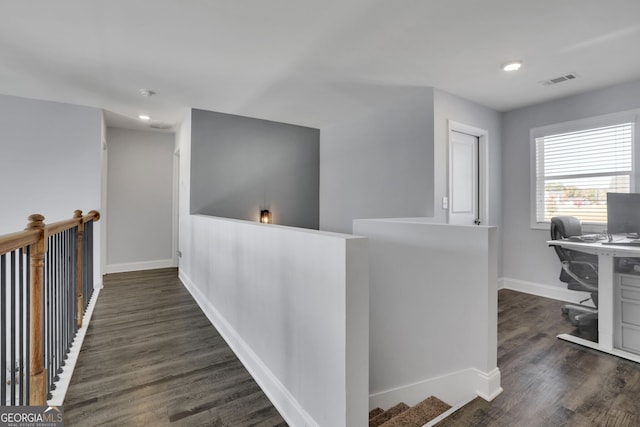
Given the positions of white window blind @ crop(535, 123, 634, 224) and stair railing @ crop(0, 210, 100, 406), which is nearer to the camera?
stair railing @ crop(0, 210, 100, 406)

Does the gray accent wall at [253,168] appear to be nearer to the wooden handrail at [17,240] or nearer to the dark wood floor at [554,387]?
the wooden handrail at [17,240]

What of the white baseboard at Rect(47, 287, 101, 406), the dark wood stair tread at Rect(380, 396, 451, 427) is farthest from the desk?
the white baseboard at Rect(47, 287, 101, 406)

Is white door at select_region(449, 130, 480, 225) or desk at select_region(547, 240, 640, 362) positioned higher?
white door at select_region(449, 130, 480, 225)

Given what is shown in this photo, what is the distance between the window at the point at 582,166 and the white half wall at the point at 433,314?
2.61m

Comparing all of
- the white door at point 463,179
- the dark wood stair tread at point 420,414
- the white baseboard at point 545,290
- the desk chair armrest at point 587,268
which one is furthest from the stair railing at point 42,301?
the white baseboard at point 545,290

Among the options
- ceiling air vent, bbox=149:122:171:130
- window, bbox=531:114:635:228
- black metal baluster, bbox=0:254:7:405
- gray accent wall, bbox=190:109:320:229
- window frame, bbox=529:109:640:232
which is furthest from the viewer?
ceiling air vent, bbox=149:122:171:130

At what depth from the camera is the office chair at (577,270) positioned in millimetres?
2979

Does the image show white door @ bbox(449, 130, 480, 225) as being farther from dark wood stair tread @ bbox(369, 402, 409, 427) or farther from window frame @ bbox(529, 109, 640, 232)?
dark wood stair tread @ bbox(369, 402, 409, 427)

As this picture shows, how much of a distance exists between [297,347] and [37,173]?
13.3 feet

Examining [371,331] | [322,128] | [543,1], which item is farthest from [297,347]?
[322,128]

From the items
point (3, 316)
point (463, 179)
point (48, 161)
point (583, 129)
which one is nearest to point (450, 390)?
point (3, 316)

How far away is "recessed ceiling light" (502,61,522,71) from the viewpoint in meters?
2.83

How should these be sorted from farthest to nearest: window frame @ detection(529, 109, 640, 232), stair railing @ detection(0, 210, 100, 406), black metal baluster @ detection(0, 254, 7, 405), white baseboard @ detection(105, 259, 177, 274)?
white baseboard @ detection(105, 259, 177, 274)
window frame @ detection(529, 109, 640, 232)
stair railing @ detection(0, 210, 100, 406)
black metal baluster @ detection(0, 254, 7, 405)

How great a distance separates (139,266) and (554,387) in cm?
559
